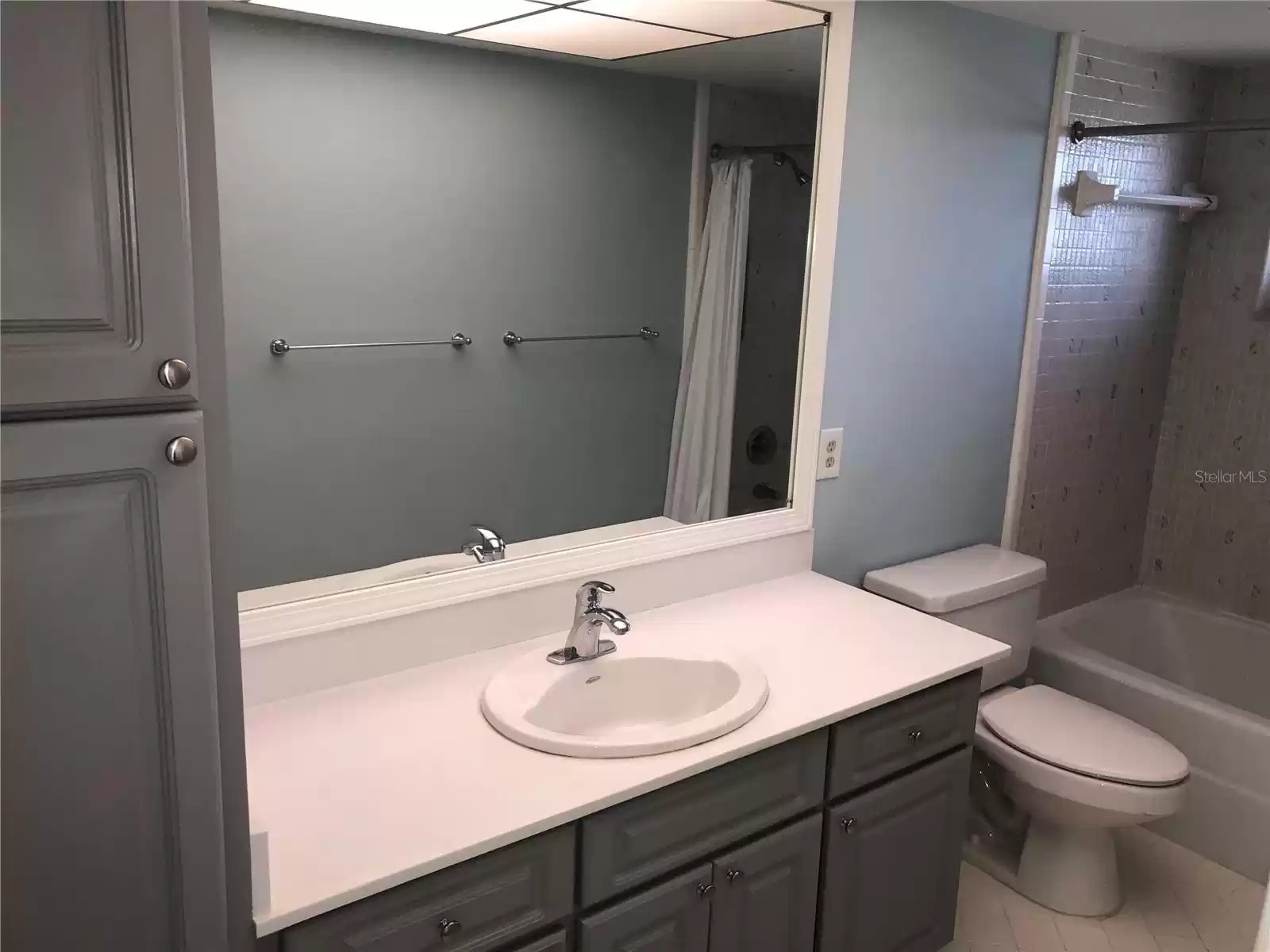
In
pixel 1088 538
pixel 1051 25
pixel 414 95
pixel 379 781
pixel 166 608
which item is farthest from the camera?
pixel 1088 538

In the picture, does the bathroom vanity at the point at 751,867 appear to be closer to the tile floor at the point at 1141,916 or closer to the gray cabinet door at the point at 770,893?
the gray cabinet door at the point at 770,893

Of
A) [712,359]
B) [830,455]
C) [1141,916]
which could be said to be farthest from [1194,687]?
[712,359]

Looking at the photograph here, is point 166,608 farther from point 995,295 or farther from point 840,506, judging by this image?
point 995,295

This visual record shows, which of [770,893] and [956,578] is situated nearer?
[770,893]

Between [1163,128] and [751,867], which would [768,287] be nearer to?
[1163,128]

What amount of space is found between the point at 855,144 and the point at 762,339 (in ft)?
1.52

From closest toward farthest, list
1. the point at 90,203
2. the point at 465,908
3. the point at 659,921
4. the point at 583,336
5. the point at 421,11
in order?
the point at 90,203, the point at 465,908, the point at 659,921, the point at 421,11, the point at 583,336

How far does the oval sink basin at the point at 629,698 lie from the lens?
160 centimetres

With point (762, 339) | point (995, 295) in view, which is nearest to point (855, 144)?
point (762, 339)

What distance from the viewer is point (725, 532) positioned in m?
2.26

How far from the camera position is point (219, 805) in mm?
1082

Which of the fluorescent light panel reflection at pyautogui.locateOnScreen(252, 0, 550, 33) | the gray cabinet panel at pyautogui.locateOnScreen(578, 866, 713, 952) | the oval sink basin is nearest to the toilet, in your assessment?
the oval sink basin

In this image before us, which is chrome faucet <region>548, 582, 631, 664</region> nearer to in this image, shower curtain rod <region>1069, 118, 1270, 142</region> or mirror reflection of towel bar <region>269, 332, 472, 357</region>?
mirror reflection of towel bar <region>269, 332, 472, 357</region>

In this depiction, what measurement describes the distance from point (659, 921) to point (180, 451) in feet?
3.42
